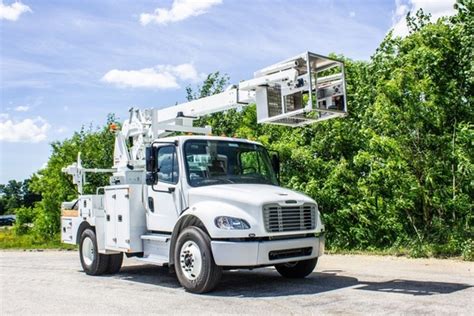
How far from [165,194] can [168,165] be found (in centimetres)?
51

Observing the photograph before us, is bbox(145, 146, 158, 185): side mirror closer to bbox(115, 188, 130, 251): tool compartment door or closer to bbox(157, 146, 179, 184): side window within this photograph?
bbox(157, 146, 179, 184): side window

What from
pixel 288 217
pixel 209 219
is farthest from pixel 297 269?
pixel 209 219

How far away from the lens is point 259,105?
952cm

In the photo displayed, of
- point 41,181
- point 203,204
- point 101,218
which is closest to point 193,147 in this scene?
point 203,204

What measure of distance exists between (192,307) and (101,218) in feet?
14.5

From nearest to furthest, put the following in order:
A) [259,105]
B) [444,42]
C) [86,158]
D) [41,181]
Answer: [259,105] → [444,42] → [86,158] → [41,181]

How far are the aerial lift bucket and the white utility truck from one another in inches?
0.7

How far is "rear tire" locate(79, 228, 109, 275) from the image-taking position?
11273 mm

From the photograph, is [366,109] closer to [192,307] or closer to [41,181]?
[192,307]

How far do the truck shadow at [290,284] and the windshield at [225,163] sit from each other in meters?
1.76

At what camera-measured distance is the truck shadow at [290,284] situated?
8328 mm

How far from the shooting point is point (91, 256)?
11578mm

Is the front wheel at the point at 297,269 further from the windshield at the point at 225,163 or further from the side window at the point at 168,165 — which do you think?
the side window at the point at 168,165

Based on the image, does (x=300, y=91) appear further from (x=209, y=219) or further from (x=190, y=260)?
(x=190, y=260)
